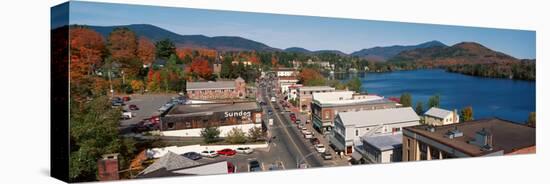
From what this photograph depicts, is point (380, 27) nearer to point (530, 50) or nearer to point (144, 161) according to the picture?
point (530, 50)

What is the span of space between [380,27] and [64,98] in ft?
15.7

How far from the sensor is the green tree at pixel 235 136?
656cm

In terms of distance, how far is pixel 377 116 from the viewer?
7.52 metres

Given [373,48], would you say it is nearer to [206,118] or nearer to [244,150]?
[244,150]

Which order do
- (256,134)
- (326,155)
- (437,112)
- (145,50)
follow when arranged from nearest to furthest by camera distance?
1. (145,50)
2. (256,134)
3. (326,155)
4. (437,112)

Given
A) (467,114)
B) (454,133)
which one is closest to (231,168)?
(454,133)

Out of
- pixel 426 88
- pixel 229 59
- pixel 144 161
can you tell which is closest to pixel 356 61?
pixel 426 88

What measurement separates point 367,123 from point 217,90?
249 centimetres

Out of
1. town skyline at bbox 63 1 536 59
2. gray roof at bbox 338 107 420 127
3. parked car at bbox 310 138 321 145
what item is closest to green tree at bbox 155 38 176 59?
town skyline at bbox 63 1 536 59

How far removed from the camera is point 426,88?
313 inches

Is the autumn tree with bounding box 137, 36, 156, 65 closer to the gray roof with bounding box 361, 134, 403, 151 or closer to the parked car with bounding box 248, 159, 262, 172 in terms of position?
the parked car with bounding box 248, 159, 262, 172

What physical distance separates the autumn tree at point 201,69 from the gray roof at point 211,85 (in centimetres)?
10

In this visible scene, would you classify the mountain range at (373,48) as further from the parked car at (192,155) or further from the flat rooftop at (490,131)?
the parked car at (192,155)

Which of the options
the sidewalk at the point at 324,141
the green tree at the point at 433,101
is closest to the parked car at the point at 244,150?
the sidewalk at the point at 324,141
